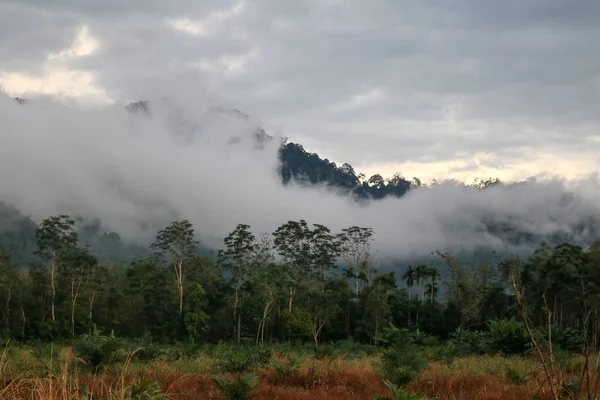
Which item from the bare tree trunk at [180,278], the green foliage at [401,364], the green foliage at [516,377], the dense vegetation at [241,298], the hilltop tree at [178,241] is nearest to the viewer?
the green foliage at [401,364]

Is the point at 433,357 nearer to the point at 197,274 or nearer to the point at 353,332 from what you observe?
the point at 353,332

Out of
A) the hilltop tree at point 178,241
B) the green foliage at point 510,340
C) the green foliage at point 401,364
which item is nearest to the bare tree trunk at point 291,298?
the hilltop tree at point 178,241

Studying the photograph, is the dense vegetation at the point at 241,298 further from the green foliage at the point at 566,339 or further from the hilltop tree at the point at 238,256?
the green foliage at the point at 566,339

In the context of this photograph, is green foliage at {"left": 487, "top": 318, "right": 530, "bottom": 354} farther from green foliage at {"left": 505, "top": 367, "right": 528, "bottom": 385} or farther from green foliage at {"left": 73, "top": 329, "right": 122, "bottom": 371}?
green foliage at {"left": 73, "top": 329, "right": 122, "bottom": 371}

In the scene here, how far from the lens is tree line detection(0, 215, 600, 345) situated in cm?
4769

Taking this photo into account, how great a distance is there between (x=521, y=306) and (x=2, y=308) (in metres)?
54.9

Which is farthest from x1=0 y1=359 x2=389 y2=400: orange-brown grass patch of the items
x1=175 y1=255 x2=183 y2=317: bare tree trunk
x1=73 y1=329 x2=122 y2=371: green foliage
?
x1=175 y1=255 x2=183 y2=317: bare tree trunk

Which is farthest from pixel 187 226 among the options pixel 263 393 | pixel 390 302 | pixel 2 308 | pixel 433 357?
pixel 263 393

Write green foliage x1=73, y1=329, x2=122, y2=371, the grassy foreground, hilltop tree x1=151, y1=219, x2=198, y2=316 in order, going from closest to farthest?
the grassy foreground, green foliage x1=73, y1=329, x2=122, y2=371, hilltop tree x1=151, y1=219, x2=198, y2=316

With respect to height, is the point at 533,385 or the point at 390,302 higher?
the point at 533,385

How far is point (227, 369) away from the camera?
14.1 meters

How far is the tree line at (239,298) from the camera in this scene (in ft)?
156

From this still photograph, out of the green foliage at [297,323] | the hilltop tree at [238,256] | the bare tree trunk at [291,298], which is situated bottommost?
the green foliage at [297,323]

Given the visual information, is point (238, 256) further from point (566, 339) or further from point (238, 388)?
point (238, 388)
